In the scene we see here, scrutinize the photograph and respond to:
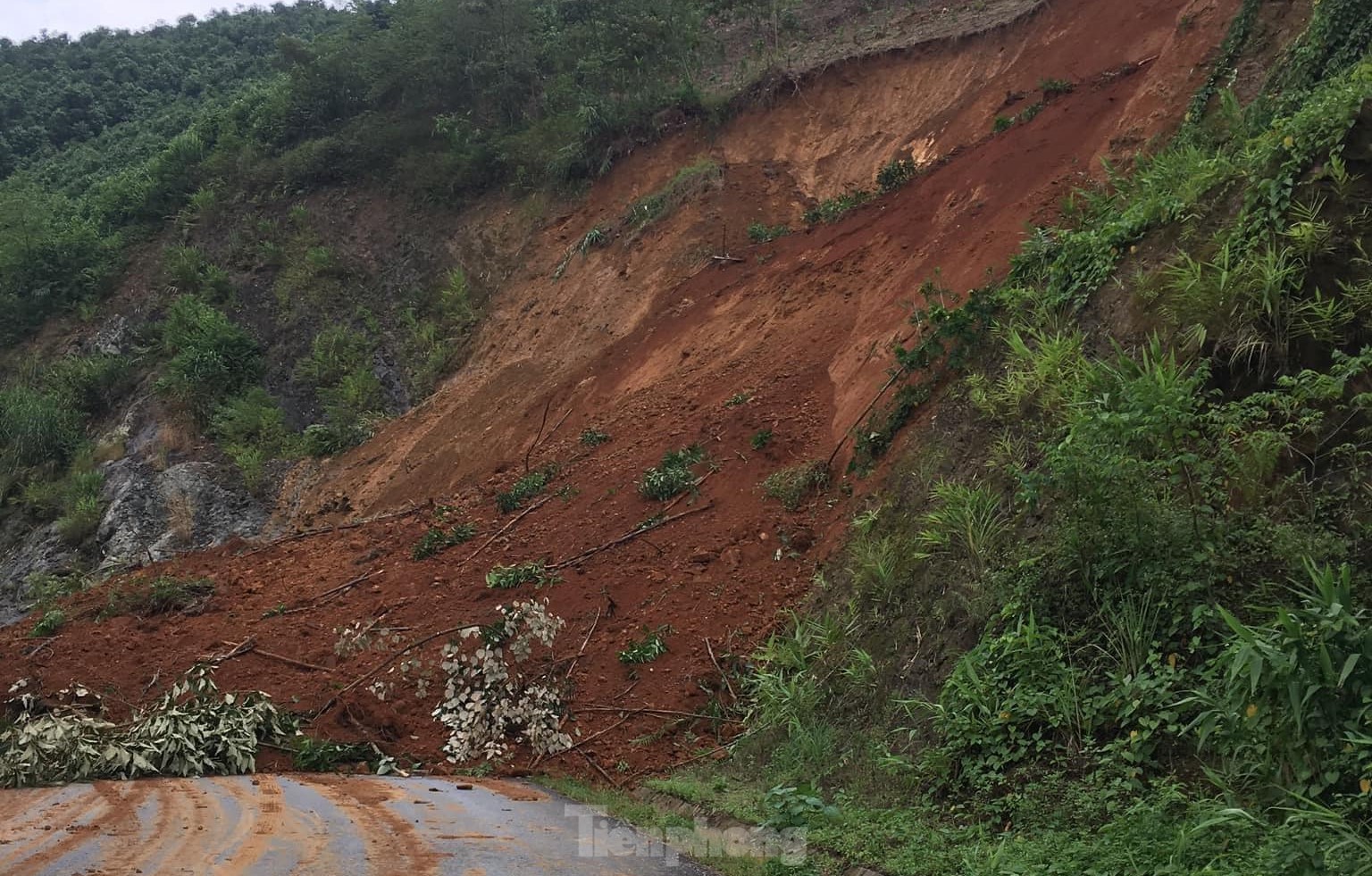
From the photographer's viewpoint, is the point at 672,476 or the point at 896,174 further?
the point at 896,174

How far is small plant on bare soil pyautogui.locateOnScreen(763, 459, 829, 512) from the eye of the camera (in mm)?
9477

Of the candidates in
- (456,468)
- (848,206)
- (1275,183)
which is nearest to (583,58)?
(848,206)

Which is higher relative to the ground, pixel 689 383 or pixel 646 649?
pixel 689 383

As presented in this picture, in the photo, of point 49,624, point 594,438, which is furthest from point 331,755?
point 594,438

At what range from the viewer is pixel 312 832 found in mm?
5551

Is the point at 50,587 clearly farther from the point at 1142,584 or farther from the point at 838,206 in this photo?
the point at 1142,584

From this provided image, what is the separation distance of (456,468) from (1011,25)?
1271 cm

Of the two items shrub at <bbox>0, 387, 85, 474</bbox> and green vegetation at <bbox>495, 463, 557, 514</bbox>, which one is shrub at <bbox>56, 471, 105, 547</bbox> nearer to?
shrub at <bbox>0, 387, 85, 474</bbox>

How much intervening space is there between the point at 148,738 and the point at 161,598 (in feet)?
12.9

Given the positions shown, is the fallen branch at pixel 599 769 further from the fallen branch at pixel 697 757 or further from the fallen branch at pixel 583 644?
the fallen branch at pixel 583 644

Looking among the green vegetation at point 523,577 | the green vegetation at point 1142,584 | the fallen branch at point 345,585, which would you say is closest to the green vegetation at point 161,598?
the fallen branch at point 345,585

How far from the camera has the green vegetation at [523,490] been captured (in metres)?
12.3

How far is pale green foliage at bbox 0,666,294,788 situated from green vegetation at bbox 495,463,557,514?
417 centimetres

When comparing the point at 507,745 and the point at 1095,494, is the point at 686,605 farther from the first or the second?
the point at 1095,494
